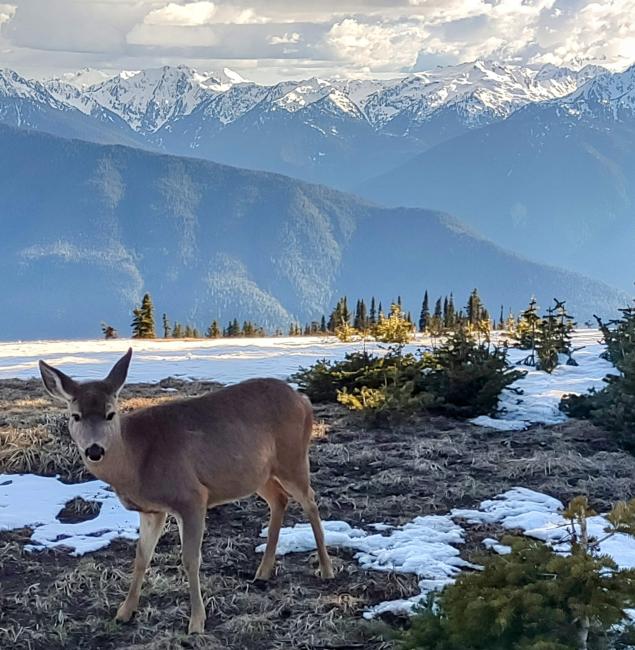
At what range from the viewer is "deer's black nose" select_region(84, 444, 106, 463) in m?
6.37

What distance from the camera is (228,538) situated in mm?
8742

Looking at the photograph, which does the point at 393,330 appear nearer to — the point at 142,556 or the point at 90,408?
the point at 142,556

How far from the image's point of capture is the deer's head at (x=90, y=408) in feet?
21.1

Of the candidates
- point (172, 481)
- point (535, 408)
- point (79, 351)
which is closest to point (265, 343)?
point (79, 351)

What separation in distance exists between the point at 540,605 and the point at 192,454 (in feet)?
10.3

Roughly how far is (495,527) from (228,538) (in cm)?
245

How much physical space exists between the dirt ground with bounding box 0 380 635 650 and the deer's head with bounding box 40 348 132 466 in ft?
4.28

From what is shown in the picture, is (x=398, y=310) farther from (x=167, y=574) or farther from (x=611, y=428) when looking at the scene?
(x=167, y=574)

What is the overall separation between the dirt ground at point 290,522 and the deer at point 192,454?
266 mm

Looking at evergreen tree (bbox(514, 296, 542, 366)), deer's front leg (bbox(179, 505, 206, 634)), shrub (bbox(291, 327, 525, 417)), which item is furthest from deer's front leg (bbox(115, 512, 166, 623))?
evergreen tree (bbox(514, 296, 542, 366))

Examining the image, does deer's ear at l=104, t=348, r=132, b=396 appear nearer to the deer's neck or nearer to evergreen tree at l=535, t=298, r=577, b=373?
the deer's neck

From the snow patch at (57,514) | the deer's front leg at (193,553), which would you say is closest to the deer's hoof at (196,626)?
the deer's front leg at (193,553)

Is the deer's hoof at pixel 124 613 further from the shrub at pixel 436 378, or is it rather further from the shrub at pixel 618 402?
the shrub at pixel 618 402

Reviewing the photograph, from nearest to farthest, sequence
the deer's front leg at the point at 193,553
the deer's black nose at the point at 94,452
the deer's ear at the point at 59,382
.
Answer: the deer's black nose at the point at 94,452 → the deer's ear at the point at 59,382 → the deer's front leg at the point at 193,553
